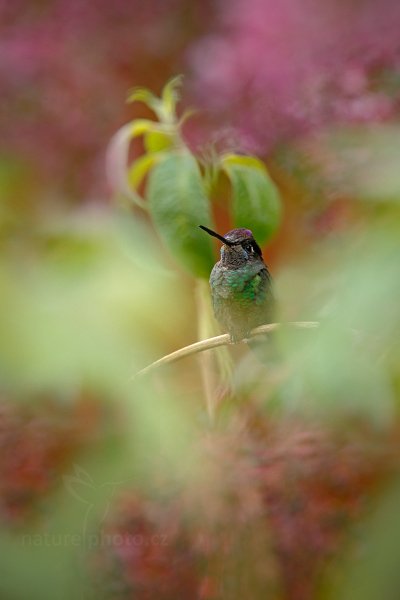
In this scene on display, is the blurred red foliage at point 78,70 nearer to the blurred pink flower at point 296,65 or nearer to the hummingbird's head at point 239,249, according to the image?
the blurred pink flower at point 296,65

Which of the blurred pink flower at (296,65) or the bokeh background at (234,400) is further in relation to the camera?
the blurred pink flower at (296,65)

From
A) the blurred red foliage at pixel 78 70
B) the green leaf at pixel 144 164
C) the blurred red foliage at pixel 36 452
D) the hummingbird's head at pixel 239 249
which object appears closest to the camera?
the hummingbird's head at pixel 239 249

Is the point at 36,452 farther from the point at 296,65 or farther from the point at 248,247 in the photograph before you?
the point at 296,65

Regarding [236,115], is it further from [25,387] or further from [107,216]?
[25,387]

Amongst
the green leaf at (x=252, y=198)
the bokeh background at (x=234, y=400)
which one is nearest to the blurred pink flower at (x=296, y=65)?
the bokeh background at (x=234, y=400)

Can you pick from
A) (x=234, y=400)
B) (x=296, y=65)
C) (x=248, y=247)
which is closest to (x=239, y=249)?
(x=248, y=247)

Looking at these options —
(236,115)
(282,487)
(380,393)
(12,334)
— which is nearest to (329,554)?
(282,487)
